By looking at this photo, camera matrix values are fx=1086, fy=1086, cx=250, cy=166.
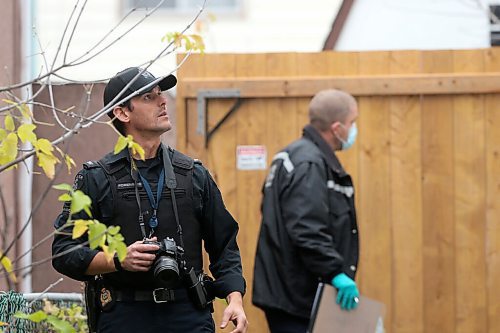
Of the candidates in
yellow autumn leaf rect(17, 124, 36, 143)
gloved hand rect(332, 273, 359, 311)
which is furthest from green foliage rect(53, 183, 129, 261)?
gloved hand rect(332, 273, 359, 311)

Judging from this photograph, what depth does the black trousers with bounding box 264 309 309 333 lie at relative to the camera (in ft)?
20.3

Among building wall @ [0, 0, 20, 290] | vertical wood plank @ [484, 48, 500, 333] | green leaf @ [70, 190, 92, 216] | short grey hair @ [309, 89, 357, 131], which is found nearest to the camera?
green leaf @ [70, 190, 92, 216]

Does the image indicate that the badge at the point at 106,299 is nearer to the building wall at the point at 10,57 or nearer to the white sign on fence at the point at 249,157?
the building wall at the point at 10,57

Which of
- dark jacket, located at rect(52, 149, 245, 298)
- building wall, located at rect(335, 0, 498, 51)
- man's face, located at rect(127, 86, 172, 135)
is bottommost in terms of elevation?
dark jacket, located at rect(52, 149, 245, 298)

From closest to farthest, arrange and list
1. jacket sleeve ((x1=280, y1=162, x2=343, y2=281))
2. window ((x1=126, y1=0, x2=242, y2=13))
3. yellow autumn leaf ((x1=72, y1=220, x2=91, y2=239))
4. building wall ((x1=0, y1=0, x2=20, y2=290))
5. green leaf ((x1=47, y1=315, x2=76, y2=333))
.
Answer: yellow autumn leaf ((x1=72, y1=220, x2=91, y2=239)) → green leaf ((x1=47, y1=315, x2=76, y2=333)) → jacket sleeve ((x1=280, y1=162, x2=343, y2=281)) → building wall ((x1=0, y1=0, x2=20, y2=290)) → window ((x1=126, y1=0, x2=242, y2=13))

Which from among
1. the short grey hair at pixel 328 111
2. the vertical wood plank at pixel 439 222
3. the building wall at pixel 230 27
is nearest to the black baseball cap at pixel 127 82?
the short grey hair at pixel 328 111

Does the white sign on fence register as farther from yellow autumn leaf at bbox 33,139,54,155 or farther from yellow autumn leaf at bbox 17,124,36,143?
yellow autumn leaf at bbox 33,139,54,155

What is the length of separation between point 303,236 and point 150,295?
1.81m

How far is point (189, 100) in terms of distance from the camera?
25.6ft

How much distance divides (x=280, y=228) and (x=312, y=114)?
75 centimetres

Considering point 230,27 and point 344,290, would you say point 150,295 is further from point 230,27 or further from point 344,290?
point 230,27

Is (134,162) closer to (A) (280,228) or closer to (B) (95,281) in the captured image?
(B) (95,281)

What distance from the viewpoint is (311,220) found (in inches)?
238

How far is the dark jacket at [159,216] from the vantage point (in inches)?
172
